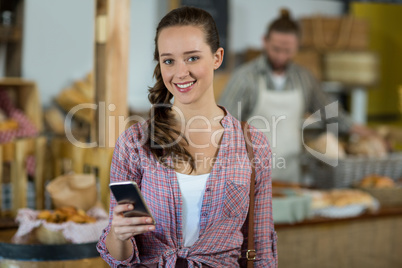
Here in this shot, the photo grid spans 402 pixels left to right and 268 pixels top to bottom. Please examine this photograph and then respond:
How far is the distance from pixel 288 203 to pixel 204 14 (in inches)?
65.7

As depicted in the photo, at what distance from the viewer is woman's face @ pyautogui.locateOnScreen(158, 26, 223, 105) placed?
4.28ft

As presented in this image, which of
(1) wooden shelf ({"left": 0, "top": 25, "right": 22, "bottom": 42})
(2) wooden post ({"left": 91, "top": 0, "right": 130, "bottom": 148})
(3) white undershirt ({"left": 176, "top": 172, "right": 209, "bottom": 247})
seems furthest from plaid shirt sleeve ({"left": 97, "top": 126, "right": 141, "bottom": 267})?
(1) wooden shelf ({"left": 0, "top": 25, "right": 22, "bottom": 42})

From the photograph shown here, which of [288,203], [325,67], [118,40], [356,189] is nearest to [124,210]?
[118,40]

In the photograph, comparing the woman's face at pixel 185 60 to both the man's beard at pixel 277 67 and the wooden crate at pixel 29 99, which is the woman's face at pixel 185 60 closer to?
the man's beard at pixel 277 67

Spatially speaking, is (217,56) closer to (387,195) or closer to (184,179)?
(184,179)

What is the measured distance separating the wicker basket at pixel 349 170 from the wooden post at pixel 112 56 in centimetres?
163

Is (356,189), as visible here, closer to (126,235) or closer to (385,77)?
(126,235)

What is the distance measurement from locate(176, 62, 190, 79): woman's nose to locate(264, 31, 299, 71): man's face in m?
2.39

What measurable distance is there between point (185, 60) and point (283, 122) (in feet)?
8.89

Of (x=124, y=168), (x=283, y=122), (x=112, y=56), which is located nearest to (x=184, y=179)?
(x=124, y=168)

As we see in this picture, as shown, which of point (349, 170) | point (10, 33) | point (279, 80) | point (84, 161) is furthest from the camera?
point (10, 33)

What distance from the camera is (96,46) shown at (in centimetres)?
238

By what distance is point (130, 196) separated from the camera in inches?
47.0

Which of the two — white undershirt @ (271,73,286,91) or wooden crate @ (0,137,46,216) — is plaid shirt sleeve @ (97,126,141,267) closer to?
wooden crate @ (0,137,46,216)
